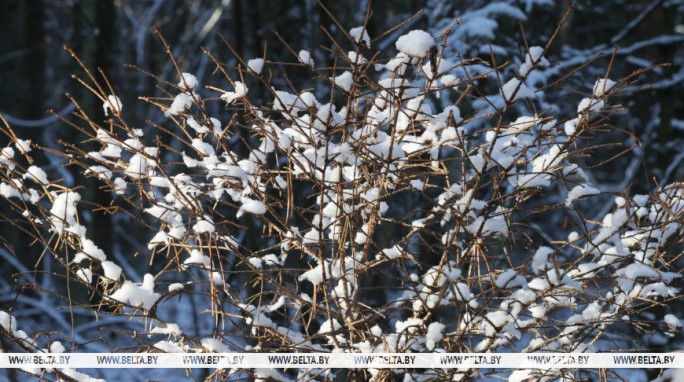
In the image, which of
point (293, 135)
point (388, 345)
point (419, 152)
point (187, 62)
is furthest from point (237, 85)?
point (187, 62)

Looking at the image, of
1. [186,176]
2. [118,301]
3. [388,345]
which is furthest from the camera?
[186,176]

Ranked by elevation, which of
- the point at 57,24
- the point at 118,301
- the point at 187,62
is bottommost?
the point at 118,301

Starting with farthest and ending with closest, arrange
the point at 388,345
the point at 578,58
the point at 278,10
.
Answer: the point at 278,10 < the point at 578,58 < the point at 388,345

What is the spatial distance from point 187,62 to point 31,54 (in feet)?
9.30

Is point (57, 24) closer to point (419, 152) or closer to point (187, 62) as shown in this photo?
point (187, 62)

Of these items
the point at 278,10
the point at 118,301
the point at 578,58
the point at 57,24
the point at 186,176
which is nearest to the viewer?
the point at 118,301

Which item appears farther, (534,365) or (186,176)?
(186,176)

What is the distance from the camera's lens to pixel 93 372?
881cm

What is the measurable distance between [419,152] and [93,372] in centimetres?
715

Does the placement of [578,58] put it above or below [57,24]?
below

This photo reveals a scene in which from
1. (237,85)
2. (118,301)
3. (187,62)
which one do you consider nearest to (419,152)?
(237,85)

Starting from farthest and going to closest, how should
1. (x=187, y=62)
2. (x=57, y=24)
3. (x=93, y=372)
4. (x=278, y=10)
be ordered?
1. (x=57, y=24)
2. (x=187, y=62)
3. (x=278, y=10)
4. (x=93, y=372)

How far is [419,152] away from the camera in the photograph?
289 centimetres

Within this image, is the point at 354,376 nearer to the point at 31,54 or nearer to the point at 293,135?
the point at 293,135
